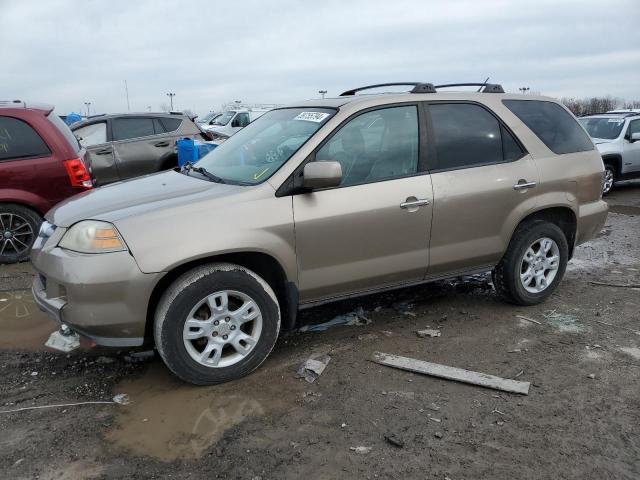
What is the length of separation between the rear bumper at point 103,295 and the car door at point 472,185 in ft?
7.03

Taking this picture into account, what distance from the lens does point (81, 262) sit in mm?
3135

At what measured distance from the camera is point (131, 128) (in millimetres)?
9648

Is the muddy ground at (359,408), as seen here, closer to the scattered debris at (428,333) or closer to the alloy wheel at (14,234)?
the scattered debris at (428,333)

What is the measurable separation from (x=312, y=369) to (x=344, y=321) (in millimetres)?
934

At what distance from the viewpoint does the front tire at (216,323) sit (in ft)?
10.6

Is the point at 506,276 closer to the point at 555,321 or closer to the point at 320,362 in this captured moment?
the point at 555,321

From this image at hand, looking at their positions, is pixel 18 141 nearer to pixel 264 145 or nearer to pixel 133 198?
pixel 133 198

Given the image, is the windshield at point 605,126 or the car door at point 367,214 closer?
the car door at point 367,214

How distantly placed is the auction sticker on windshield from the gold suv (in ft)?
0.05

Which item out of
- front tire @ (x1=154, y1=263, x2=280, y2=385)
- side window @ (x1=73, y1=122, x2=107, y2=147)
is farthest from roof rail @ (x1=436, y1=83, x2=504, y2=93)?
side window @ (x1=73, y1=122, x2=107, y2=147)

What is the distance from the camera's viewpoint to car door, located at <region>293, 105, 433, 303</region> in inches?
142

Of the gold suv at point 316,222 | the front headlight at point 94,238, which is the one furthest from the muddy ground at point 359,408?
the front headlight at point 94,238

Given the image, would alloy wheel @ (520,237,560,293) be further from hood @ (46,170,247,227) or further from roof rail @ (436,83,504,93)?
hood @ (46,170,247,227)

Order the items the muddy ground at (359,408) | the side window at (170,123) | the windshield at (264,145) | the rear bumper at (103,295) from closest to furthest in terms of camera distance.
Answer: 1. the muddy ground at (359,408)
2. the rear bumper at (103,295)
3. the windshield at (264,145)
4. the side window at (170,123)
